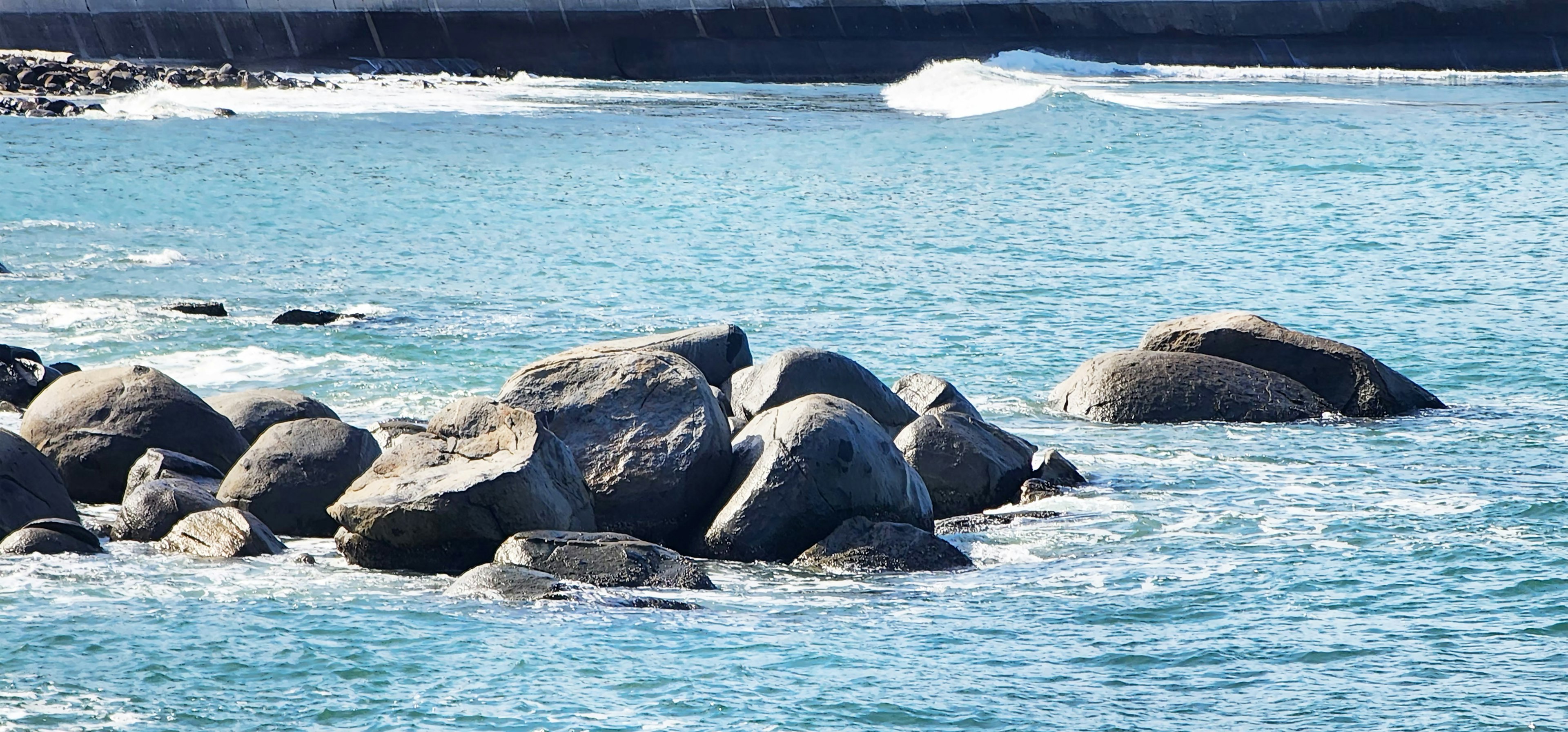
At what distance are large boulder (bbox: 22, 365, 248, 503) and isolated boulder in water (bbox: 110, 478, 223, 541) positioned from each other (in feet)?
2.97

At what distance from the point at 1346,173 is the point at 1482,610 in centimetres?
2500

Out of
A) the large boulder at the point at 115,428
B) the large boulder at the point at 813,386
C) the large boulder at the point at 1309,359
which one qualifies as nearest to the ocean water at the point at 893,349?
the large boulder at the point at 1309,359

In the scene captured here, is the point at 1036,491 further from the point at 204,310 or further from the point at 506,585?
the point at 204,310

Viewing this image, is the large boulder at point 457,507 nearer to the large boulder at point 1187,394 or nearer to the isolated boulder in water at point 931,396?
the isolated boulder in water at point 931,396

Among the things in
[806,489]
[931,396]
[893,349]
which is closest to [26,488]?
[806,489]

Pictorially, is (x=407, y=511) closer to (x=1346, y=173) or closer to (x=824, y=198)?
(x=824, y=198)

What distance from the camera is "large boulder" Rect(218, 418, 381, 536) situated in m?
10.3

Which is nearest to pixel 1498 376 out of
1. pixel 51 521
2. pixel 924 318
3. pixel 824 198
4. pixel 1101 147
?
pixel 924 318

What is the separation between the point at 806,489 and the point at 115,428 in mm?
4649

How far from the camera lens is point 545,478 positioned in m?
9.76

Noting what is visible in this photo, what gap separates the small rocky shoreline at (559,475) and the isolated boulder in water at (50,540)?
1 cm

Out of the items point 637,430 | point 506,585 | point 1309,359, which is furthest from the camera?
point 1309,359

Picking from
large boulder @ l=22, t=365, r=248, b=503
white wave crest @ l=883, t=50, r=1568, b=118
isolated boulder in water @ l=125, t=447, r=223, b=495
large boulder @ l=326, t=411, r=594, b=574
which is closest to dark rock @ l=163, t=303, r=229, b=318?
large boulder @ l=22, t=365, r=248, b=503

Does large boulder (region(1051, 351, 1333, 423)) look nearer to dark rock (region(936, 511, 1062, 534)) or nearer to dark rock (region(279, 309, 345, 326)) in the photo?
dark rock (region(936, 511, 1062, 534))
